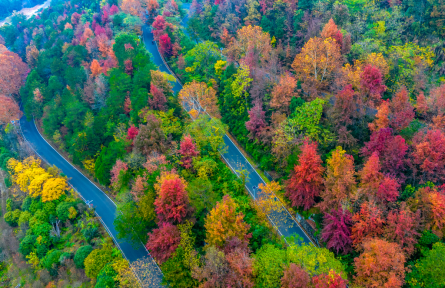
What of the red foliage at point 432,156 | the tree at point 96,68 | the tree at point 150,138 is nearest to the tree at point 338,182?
the red foliage at point 432,156

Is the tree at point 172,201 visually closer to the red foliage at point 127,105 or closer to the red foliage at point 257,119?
the red foliage at point 257,119

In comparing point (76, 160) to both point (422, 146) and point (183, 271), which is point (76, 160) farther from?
point (422, 146)

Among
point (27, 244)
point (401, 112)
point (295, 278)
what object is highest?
point (401, 112)

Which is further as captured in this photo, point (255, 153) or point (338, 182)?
point (255, 153)

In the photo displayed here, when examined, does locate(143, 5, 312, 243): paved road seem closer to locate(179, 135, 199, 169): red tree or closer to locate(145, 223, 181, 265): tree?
locate(179, 135, 199, 169): red tree

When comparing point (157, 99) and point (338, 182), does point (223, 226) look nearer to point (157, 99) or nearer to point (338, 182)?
point (338, 182)

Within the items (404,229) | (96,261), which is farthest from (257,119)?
(96,261)

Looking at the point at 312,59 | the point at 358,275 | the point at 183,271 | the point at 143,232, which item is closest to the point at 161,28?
the point at 312,59
